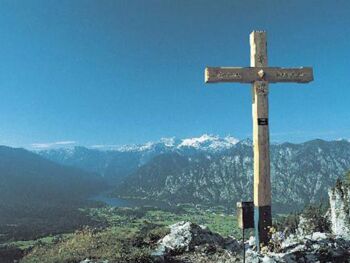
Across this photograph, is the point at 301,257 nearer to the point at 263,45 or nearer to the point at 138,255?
the point at 138,255

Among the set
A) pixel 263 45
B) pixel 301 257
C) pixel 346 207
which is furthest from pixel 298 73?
pixel 346 207

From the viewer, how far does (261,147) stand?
55.5ft

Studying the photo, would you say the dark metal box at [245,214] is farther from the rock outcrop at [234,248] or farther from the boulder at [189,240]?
the boulder at [189,240]

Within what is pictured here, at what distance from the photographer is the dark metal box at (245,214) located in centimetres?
1570

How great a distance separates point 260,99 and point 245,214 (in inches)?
179

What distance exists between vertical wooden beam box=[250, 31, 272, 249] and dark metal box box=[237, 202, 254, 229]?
45 centimetres

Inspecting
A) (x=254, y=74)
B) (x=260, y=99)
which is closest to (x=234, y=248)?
(x=260, y=99)

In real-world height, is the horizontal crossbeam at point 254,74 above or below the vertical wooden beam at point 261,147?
above

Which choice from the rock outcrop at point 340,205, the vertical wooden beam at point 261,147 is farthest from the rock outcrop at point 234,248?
the rock outcrop at point 340,205

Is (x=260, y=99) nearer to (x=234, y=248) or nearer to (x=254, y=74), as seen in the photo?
(x=254, y=74)

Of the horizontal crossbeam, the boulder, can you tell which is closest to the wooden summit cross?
the horizontal crossbeam

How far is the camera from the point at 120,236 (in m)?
20.8

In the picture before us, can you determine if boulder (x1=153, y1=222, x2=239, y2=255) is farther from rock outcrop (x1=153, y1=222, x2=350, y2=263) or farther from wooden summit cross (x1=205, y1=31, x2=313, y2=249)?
wooden summit cross (x1=205, y1=31, x2=313, y2=249)

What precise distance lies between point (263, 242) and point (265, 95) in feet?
18.6
